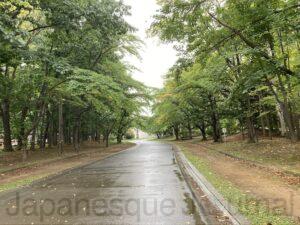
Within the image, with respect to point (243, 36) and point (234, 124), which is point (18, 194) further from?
point (234, 124)

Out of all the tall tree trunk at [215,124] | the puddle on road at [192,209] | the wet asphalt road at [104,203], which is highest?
the tall tree trunk at [215,124]

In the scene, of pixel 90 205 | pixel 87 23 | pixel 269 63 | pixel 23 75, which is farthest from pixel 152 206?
pixel 23 75

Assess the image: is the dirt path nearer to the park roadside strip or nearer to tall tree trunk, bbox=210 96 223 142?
the park roadside strip

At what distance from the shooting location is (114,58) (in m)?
31.2

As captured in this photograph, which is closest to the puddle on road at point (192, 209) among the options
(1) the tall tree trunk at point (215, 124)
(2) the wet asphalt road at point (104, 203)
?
(2) the wet asphalt road at point (104, 203)

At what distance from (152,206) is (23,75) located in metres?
18.1

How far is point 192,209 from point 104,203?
2.16m

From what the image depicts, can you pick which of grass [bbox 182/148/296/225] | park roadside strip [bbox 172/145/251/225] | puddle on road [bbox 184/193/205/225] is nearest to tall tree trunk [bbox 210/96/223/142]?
park roadside strip [bbox 172/145/251/225]

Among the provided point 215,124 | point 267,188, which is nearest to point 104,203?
point 267,188

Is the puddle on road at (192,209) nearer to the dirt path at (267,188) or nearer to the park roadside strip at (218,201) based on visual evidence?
the park roadside strip at (218,201)

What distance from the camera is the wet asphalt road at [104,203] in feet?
23.1

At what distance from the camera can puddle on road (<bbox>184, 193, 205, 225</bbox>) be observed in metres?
6.76

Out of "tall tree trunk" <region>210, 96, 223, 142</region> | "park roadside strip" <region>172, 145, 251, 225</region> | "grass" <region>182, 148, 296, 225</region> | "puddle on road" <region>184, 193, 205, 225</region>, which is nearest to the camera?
"grass" <region>182, 148, 296, 225</region>

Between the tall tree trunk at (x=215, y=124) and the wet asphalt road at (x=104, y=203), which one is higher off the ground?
the tall tree trunk at (x=215, y=124)
